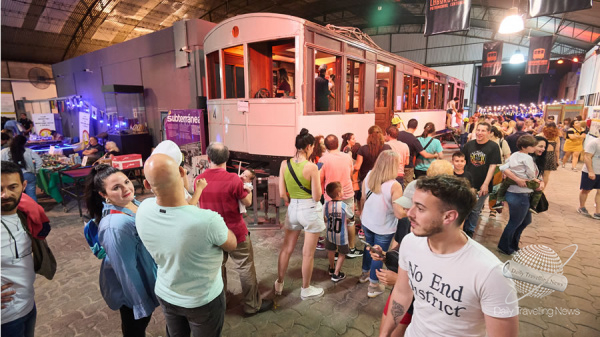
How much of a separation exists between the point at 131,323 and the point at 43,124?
15.8 metres

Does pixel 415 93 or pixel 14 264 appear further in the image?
pixel 415 93

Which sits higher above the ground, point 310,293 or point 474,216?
point 474,216

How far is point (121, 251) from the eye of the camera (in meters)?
2.07

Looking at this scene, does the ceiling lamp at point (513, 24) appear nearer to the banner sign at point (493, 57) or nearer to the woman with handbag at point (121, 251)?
the woman with handbag at point (121, 251)

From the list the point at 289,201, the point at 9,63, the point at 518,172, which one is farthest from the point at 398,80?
the point at 9,63

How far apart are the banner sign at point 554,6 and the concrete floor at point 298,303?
16.1ft

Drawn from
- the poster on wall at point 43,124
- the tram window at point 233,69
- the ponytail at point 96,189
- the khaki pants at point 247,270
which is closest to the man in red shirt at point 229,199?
the khaki pants at point 247,270

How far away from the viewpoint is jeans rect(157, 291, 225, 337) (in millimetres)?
1953

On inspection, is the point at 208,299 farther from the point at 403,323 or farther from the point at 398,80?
the point at 398,80

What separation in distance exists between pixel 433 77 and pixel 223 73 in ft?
34.6

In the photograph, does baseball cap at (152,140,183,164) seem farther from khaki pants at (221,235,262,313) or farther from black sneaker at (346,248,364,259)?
black sneaker at (346,248,364,259)

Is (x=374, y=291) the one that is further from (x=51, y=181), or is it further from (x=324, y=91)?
(x=51, y=181)

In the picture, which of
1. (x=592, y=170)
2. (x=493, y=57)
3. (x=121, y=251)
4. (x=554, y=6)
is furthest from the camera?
(x=493, y=57)

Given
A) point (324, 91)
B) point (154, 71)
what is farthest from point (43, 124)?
point (324, 91)
